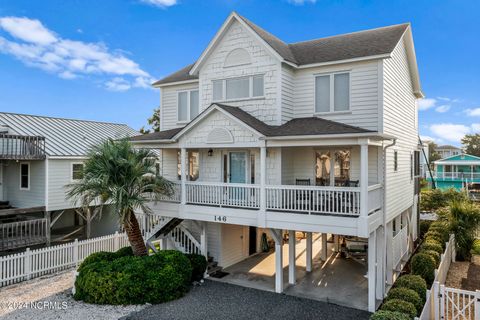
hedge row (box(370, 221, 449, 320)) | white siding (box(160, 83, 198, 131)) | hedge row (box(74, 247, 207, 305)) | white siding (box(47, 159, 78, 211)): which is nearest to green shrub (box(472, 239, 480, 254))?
hedge row (box(370, 221, 449, 320))

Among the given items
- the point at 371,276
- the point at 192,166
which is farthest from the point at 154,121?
the point at 371,276

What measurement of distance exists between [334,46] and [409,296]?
1014cm

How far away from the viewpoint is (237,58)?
14312 millimetres

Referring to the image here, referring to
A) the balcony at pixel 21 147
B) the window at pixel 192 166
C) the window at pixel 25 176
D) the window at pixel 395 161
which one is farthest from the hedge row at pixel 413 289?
the window at pixel 25 176

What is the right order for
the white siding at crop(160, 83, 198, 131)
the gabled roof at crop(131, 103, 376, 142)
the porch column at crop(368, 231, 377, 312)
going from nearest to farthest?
the porch column at crop(368, 231, 377, 312) → the gabled roof at crop(131, 103, 376, 142) → the white siding at crop(160, 83, 198, 131)

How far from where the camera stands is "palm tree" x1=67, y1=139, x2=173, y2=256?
12172mm

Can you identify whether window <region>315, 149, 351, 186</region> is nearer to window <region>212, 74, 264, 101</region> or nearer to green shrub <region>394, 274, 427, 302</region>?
window <region>212, 74, 264, 101</region>

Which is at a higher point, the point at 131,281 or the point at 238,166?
the point at 238,166

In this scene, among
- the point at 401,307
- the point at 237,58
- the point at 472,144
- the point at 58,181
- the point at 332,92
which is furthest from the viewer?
the point at 472,144

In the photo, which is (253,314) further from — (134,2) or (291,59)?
(134,2)

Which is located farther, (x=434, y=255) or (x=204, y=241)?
(x=204, y=241)

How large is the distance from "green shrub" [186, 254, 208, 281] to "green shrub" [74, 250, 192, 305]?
119 centimetres

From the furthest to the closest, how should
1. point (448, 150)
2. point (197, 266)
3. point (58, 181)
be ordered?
point (448, 150) → point (58, 181) → point (197, 266)

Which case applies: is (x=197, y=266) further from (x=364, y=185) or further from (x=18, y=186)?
(x=18, y=186)
